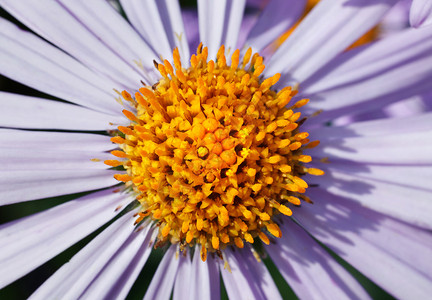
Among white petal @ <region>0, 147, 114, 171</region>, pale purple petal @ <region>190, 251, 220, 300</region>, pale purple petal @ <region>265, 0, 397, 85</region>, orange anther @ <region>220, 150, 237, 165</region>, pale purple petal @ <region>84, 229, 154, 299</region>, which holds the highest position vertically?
white petal @ <region>0, 147, 114, 171</region>

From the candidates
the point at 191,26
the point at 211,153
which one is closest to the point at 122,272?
the point at 211,153

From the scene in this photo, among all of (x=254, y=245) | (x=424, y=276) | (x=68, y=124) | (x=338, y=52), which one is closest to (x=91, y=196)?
(x=68, y=124)

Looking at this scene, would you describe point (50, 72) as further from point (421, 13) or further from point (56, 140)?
point (421, 13)

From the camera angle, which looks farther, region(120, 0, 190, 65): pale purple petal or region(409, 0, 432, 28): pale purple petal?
region(120, 0, 190, 65): pale purple petal

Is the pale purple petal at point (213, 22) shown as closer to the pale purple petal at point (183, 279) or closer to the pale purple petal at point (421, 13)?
the pale purple petal at point (421, 13)

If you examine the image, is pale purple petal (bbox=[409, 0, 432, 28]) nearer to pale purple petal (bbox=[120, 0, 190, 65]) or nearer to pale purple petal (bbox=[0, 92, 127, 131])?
pale purple petal (bbox=[120, 0, 190, 65])

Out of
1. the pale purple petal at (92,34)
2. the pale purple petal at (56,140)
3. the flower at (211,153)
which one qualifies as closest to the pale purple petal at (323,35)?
the flower at (211,153)

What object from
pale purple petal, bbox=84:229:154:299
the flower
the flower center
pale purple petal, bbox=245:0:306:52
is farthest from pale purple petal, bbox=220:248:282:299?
pale purple petal, bbox=245:0:306:52
